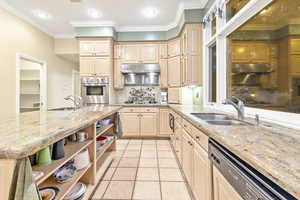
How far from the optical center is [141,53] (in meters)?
4.41

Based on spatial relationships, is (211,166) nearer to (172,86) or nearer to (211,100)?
(211,100)

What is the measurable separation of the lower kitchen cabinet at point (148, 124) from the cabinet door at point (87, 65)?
6.02 ft

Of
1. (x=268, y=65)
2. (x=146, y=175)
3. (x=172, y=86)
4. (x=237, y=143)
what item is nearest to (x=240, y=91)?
(x=268, y=65)

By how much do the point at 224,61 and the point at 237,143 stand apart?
6.92 feet

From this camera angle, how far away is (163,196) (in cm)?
183

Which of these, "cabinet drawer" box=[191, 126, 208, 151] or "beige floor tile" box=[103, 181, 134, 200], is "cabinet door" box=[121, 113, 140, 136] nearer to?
"beige floor tile" box=[103, 181, 134, 200]

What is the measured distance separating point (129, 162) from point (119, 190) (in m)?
0.79

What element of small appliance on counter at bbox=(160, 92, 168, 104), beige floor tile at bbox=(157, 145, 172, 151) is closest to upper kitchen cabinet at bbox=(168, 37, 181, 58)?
small appliance on counter at bbox=(160, 92, 168, 104)

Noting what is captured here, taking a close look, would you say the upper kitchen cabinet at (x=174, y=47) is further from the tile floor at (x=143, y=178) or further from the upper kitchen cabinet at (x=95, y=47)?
the tile floor at (x=143, y=178)

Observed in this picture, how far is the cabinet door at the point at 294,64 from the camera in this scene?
1.31 metres

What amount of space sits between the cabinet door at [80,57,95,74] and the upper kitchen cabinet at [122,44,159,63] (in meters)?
0.85

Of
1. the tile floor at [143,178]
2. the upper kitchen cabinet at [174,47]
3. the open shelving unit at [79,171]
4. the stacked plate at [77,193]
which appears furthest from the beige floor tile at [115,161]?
the upper kitchen cabinet at [174,47]

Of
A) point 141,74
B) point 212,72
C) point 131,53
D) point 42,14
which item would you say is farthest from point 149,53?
point 42,14

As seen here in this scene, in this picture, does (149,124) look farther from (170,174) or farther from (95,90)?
(170,174)
